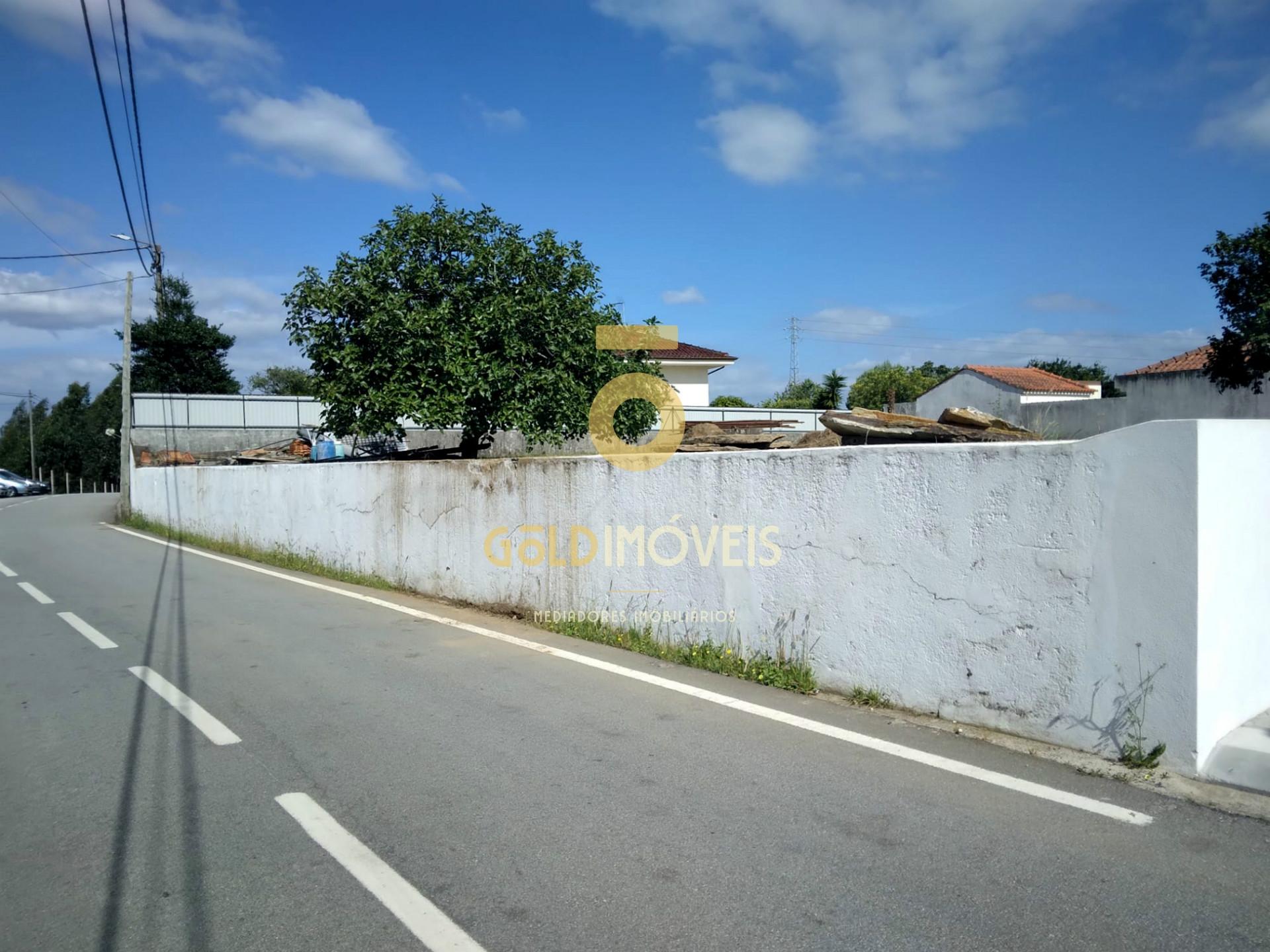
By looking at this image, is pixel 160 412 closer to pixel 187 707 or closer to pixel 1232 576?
pixel 187 707

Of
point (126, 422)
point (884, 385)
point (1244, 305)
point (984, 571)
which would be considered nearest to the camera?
point (984, 571)

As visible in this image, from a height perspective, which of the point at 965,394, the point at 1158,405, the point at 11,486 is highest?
the point at 965,394

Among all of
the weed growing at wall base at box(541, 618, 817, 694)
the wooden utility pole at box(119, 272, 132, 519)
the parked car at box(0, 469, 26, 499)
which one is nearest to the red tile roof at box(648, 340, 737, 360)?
the wooden utility pole at box(119, 272, 132, 519)

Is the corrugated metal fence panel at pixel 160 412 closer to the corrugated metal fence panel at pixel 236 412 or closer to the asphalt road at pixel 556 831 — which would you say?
the corrugated metal fence panel at pixel 236 412

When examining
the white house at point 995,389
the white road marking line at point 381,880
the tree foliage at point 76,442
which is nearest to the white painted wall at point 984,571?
the white road marking line at point 381,880

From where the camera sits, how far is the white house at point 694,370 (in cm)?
3578

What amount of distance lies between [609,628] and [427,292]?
6968 millimetres

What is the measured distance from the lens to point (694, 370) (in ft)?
120

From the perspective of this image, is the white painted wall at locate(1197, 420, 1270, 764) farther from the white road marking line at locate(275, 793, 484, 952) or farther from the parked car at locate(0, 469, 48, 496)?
the parked car at locate(0, 469, 48, 496)

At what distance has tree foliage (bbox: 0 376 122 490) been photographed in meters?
69.5

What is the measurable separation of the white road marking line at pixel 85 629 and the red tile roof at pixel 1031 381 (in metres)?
37.9

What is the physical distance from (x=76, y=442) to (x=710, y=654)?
84.9 m

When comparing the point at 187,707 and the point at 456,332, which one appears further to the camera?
the point at 456,332

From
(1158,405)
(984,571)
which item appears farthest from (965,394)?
(984,571)
